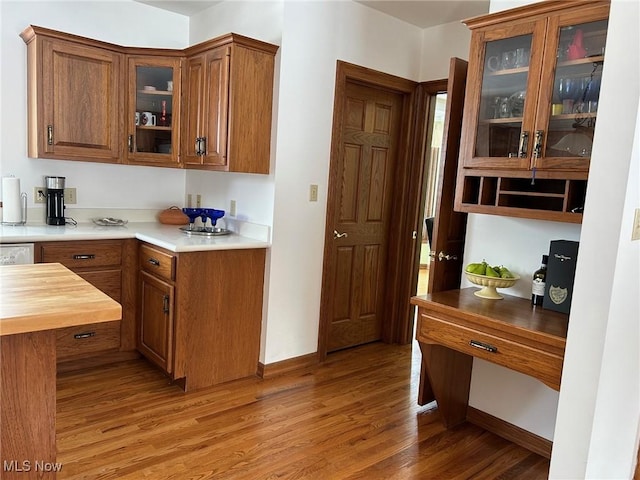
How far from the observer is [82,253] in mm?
2967

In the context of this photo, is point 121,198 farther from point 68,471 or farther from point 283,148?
point 68,471

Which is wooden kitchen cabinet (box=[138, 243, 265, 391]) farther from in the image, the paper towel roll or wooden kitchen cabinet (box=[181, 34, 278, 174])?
the paper towel roll

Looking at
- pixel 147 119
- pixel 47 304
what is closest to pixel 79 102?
pixel 147 119

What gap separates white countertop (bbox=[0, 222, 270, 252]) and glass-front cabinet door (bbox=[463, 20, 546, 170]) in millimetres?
1402

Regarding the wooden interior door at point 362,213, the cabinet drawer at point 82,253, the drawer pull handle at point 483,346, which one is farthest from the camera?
the wooden interior door at point 362,213

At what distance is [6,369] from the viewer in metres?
1.40

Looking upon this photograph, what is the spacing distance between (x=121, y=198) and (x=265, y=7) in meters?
1.71

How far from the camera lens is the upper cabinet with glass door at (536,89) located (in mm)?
1994

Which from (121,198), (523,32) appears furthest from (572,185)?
(121,198)

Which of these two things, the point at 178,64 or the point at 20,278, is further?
the point at 178,64

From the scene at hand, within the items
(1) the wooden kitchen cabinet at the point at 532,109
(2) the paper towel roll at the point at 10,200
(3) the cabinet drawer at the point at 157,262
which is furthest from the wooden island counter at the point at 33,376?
(2) the paper towel roll at the point at 10,200

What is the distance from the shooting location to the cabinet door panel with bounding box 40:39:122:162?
9.96 ft

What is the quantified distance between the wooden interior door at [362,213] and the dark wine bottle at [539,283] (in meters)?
1.45

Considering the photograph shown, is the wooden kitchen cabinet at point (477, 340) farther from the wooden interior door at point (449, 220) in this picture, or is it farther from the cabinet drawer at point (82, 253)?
the cabinet drawer at point (82, 253)
